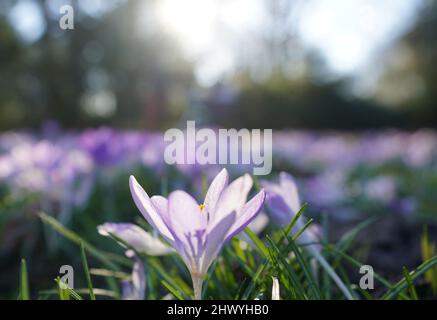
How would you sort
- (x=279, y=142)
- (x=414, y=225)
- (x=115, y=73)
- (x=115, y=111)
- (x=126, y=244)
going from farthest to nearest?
(x=115, y=73) < (x=115, y=111) < (x=279, y=142) < (x=414, y=225) < (x=126, y=244)

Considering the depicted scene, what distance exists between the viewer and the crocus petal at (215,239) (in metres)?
0.62

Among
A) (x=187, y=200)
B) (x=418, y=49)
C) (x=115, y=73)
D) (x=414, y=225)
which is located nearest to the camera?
(x=187, y=200)

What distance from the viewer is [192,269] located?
2.29 feet

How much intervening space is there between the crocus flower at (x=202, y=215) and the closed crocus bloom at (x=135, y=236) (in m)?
0.20

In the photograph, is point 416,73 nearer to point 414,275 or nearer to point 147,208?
point 414,275

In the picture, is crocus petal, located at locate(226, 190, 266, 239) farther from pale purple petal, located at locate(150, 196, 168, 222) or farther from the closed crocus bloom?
the closed crocus bloom

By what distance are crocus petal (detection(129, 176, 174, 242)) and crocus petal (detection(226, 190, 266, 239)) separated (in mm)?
88

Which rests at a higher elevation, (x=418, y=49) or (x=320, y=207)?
(x=418, y=49)

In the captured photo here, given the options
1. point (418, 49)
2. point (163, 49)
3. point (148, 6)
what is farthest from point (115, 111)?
point (418, 49)

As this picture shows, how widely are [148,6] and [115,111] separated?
3738 mm

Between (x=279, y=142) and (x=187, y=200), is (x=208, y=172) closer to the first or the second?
(x=187, y=200)

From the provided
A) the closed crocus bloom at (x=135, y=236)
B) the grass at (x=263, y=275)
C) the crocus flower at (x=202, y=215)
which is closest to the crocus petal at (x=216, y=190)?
the crocus flower at (x=202, y=215)

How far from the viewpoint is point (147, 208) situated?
0.65m

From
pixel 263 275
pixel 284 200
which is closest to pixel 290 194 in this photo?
pixel 284 200
